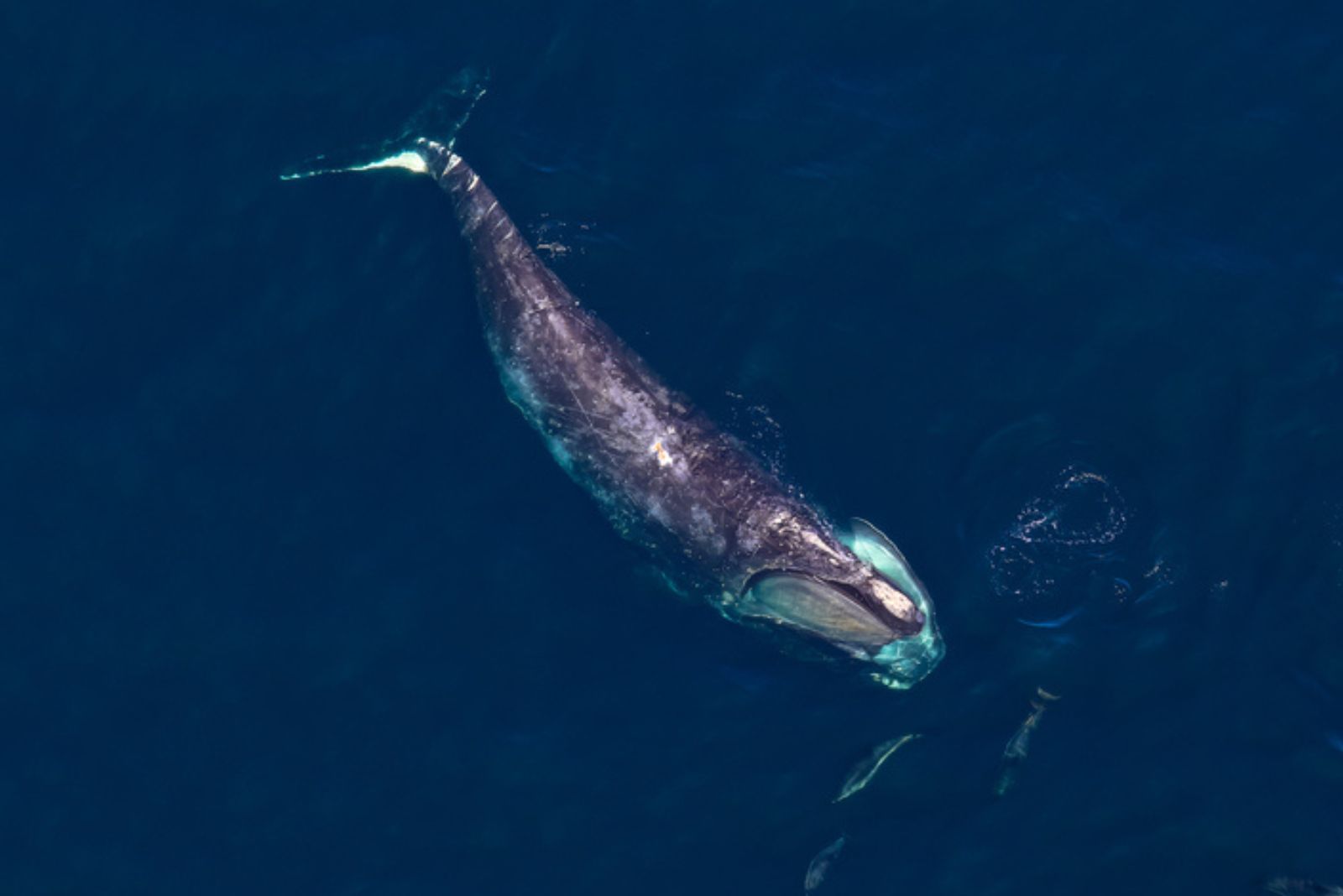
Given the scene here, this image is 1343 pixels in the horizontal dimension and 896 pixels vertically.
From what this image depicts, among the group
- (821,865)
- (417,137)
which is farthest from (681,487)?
(417,137)

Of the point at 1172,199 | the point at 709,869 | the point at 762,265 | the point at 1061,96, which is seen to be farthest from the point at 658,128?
the point at 709,869

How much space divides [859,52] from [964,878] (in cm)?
1637

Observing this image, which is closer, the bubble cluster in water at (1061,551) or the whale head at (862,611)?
the whale head at (862,611)

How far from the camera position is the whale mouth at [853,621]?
24.7 m

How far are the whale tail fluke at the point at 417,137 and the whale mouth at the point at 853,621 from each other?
1109 centimetres

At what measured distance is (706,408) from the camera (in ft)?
87.1

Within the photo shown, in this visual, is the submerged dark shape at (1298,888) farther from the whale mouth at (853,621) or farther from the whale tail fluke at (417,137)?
the whale tail fluke at (417,137)

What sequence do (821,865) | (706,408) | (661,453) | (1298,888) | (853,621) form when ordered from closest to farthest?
(1298,888), (821,865), (853,621), (661,453), (706,408)

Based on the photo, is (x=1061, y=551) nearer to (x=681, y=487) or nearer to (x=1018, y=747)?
(x=1018, y=747)

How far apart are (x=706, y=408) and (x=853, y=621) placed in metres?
5.06

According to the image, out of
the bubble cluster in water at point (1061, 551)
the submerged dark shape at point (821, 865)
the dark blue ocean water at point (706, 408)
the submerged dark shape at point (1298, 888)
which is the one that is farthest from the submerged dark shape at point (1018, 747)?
the submerged dark shape at point (1298, 888)

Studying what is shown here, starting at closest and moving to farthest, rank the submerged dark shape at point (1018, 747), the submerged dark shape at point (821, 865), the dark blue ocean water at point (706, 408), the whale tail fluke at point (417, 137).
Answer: the submerged dark shape at point (821, 865), the submerged dark shape at point (1018, 747), the dark blue ocean water at point (706, 408), the whale tail fluke at point (417, 137)

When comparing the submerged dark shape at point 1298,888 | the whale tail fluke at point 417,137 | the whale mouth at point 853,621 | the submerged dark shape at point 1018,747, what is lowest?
the submerged dark shape at point 1298,888

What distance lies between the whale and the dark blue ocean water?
57 centimetres
